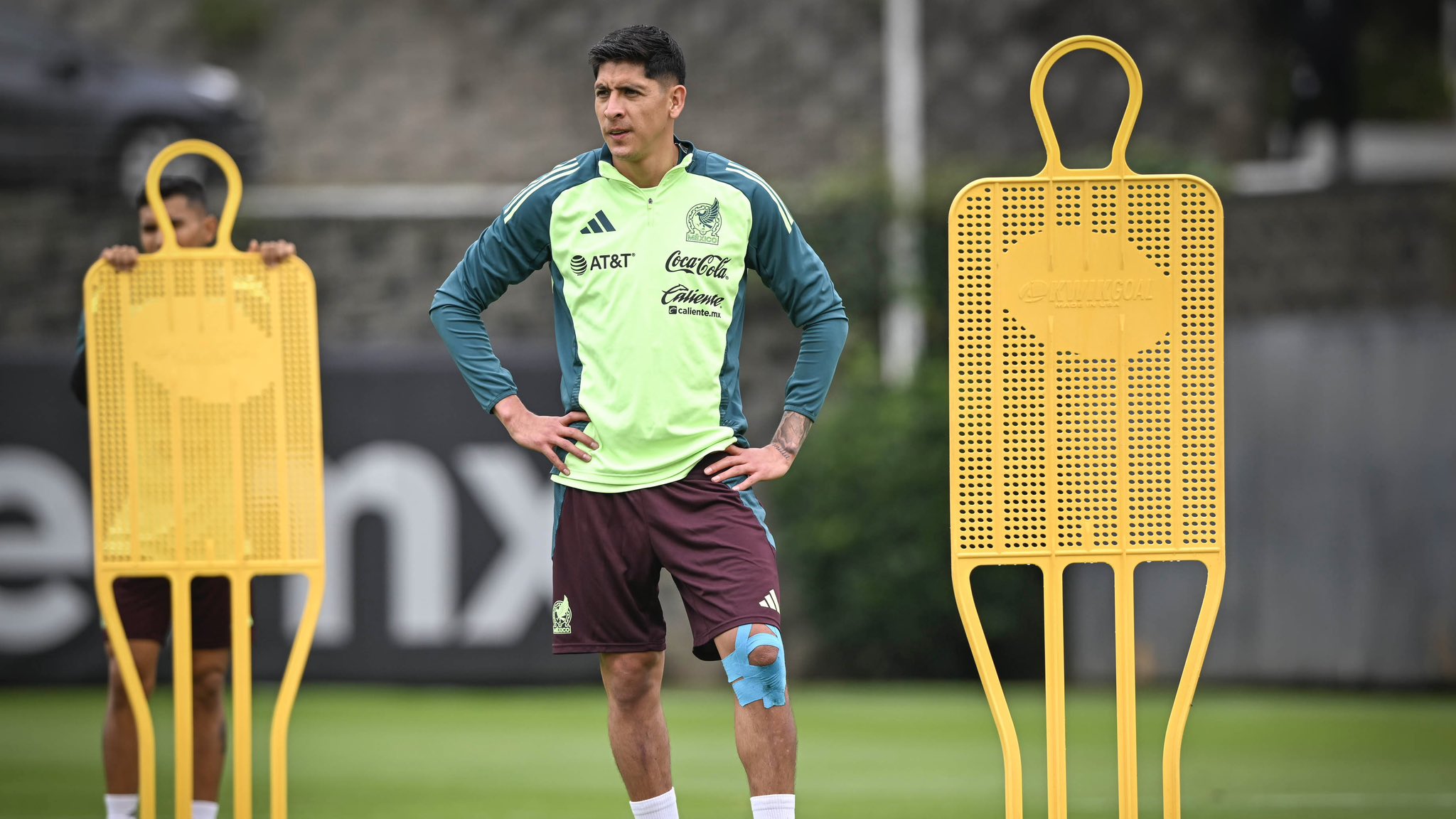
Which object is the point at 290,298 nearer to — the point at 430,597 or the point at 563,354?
the point at 563,354

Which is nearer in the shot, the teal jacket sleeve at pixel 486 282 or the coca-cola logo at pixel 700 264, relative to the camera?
the coca-cola logo at pixel 700 264

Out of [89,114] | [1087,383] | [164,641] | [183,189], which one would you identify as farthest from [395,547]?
[1087,383]

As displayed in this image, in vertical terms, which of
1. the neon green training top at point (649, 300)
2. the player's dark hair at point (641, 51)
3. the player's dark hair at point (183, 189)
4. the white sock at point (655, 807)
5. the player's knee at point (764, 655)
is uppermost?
the player's dark hair at point (641, 51)

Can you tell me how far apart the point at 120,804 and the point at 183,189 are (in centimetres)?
193

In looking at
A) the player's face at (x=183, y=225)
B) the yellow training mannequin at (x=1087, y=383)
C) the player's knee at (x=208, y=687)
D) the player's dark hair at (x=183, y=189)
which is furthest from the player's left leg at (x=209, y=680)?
the yellow training mannequin at (x=1087, y=383)

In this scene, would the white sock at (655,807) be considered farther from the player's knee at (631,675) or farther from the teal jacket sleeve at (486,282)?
the teal jacket sleeve at (486,282)

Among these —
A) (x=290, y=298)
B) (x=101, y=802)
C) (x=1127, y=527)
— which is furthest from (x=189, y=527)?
(x=101, y=802)

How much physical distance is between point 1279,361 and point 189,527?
9490 millimetres

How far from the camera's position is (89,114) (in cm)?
1568

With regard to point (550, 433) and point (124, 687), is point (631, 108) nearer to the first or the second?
point (550, 433)

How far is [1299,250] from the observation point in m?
14.9

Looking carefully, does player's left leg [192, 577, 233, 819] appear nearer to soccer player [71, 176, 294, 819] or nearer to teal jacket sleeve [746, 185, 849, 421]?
soccer player [71, 176, 294, 819]

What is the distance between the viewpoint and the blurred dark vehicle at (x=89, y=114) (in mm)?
15656

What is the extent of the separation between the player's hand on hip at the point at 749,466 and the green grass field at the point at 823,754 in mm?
2712
